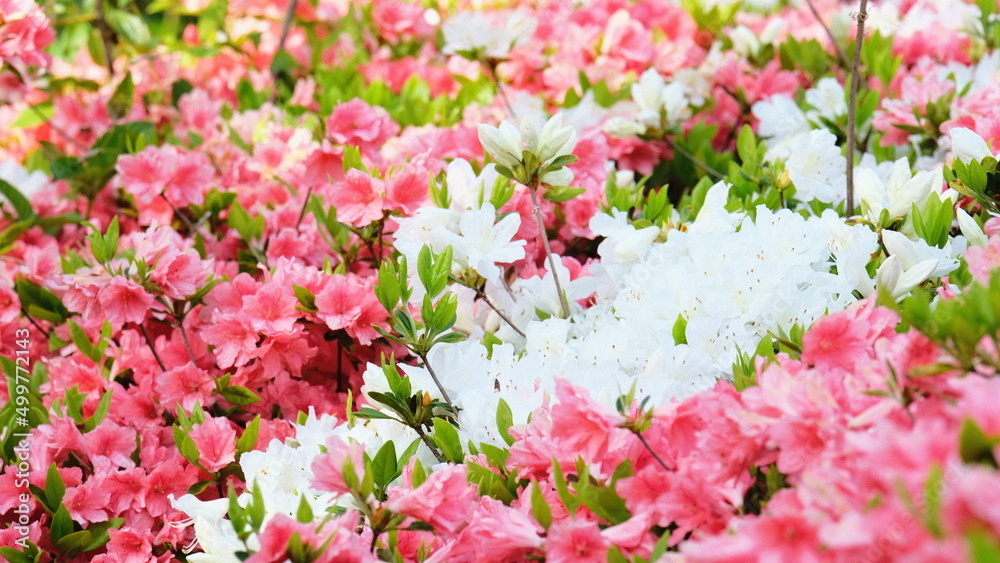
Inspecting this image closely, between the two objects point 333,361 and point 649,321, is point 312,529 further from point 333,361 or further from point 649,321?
point 333,361

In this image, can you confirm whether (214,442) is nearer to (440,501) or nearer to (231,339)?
(231,339)

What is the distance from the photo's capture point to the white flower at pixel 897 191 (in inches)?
58.1

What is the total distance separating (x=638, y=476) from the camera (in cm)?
103

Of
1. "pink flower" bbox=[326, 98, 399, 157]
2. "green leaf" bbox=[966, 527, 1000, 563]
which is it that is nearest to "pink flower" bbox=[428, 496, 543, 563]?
"green leaf" bbox=[966, 527, 1000, 563]

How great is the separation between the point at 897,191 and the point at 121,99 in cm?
212

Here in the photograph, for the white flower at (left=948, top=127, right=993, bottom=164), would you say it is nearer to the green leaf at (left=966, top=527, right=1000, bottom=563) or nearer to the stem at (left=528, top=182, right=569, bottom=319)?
the stem at (left=528, top=182, right=569, bottom=319)

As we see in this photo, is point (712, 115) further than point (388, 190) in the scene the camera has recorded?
Yes

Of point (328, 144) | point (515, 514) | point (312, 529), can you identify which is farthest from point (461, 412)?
→ point (328, 144)

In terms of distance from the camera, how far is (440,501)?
108cm

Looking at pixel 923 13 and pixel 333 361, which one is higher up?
pixel 923 13

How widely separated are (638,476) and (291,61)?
2.35 meters

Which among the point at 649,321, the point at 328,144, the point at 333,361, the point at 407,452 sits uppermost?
the point at 328,144

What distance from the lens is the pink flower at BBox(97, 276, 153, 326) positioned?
5.33ft

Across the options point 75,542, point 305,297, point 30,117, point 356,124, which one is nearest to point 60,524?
point 75,542
